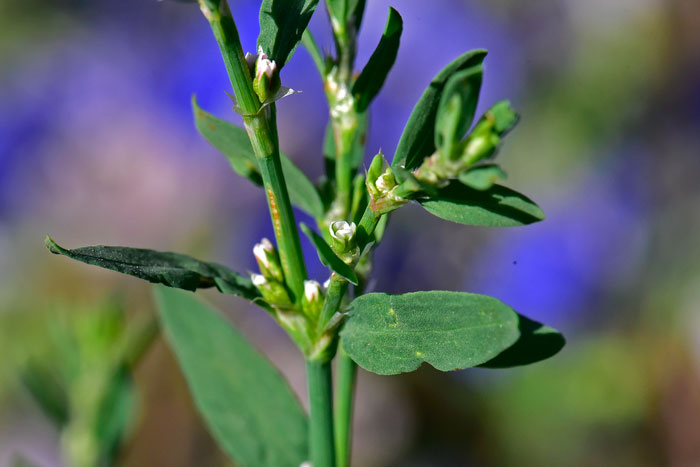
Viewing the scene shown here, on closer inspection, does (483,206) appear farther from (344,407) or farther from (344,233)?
(344,407)

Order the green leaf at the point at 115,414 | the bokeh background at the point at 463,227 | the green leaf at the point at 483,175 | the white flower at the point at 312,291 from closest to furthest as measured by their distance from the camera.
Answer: the green leaf at the point at 483,175
the white flower at the point at 312,291
the green leaf at the point at 115,414
the bokeh background at the point at 463,227

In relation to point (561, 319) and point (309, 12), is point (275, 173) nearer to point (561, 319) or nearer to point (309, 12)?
point (309, 12)

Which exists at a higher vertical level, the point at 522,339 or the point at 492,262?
the point at 522,339

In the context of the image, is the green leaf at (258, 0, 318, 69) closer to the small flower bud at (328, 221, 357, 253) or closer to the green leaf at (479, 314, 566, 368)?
→ the small flower bud at (328, 221, 357, 253)

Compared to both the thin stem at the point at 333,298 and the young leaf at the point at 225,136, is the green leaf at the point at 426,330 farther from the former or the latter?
the young leaf at the point at 225,136

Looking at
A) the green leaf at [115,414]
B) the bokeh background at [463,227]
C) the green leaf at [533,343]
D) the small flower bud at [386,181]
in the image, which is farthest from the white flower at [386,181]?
the bokeh background at [463,227]

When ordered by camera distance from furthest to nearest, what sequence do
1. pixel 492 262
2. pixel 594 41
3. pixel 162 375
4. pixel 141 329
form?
pixel 594 41, pixel 492 262, pixel 162 375, pixel 141 329

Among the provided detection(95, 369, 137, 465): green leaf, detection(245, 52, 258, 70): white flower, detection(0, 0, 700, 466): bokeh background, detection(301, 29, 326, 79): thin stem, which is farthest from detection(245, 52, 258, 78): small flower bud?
detection(0, 0, 700, 466): bokeh background

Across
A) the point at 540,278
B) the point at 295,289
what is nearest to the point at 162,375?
the point at 540,278
